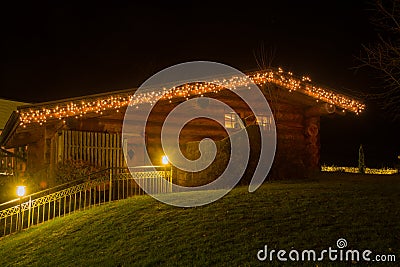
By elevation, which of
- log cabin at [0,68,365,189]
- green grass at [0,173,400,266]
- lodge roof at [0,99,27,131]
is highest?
lodge roof at [0,99,27,131]

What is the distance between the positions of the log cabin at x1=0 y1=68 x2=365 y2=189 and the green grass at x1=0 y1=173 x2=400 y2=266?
405cm

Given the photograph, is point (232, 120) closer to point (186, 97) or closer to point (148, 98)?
point (186, 97)

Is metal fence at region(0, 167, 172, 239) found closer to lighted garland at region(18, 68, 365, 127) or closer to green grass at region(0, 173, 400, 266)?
green grass at region(0, 173, 400, 266)

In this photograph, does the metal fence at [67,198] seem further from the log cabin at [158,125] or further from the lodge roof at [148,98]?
the lodge roof at [148,98]

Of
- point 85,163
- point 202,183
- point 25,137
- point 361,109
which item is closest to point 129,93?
point 85,163

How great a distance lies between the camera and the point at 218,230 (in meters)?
8.61

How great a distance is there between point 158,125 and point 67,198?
6.41m

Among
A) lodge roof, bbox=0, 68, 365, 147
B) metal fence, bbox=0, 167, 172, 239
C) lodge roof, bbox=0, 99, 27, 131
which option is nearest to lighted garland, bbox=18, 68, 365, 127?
lodge roof, bbox=0, 68, 365, 147

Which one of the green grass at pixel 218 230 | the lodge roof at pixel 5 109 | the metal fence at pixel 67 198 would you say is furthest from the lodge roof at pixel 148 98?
the lodge roof at pixel 5 109

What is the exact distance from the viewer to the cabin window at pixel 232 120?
70.4ft

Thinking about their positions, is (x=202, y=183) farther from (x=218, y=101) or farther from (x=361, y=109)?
(x=361, y=109)

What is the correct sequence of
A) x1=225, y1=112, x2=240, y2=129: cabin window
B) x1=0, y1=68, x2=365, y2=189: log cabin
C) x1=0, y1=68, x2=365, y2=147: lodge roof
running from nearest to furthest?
x1=0, y1=68, x2=365, y2=147: lodge roof, x1=0, y1=68, x2=365, y2=189: log cabin, x1=225, y1=112, x2=240, y2=129: cabin window

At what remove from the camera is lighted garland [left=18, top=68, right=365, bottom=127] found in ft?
51.6

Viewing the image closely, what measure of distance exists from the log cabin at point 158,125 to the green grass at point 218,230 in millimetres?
4051
